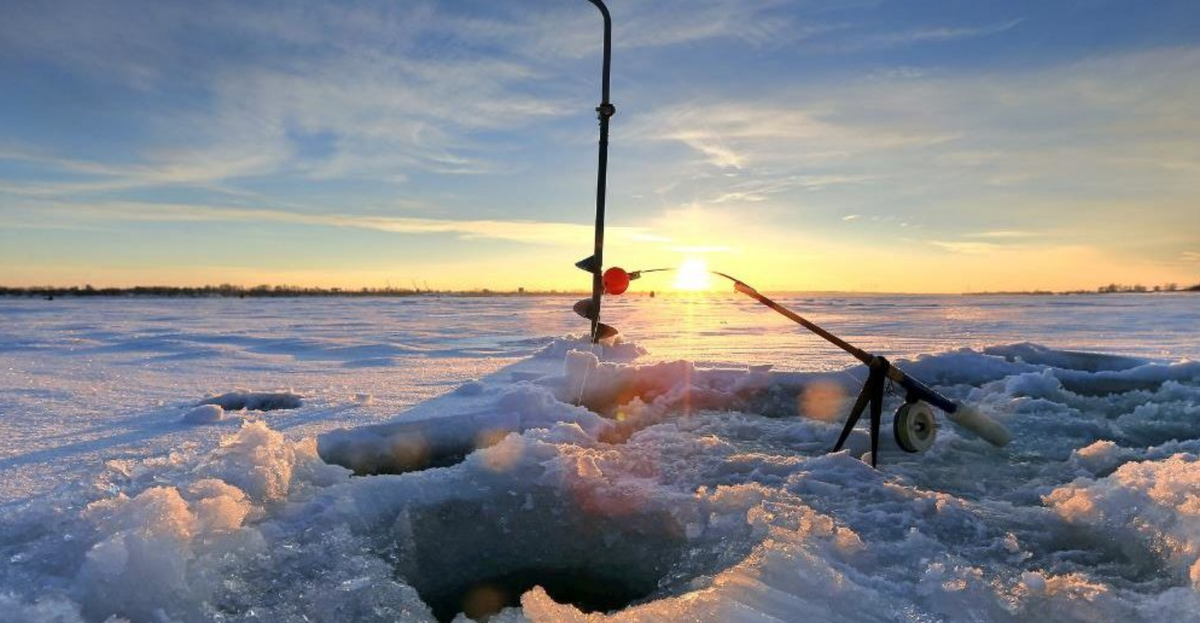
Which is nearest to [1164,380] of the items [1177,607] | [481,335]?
[1177,607]

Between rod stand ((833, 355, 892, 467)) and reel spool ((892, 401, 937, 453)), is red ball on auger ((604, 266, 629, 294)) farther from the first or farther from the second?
reel spool ((892, 401, 937, 453))

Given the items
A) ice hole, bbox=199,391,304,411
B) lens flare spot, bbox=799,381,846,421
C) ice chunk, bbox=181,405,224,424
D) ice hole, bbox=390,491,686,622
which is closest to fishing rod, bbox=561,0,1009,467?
ice hole, bbox=390,491,686,622

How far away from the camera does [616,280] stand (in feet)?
13.5

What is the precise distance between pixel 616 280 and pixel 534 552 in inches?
69.8

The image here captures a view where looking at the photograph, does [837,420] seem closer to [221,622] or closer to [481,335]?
[221,622]

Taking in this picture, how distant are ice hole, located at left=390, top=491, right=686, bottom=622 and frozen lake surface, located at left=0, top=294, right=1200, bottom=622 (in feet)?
0.04

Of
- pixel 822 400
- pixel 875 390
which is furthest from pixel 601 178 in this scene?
pixel 875 390

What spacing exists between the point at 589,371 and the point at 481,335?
8.25 m

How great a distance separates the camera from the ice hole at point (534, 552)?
290 centimetres

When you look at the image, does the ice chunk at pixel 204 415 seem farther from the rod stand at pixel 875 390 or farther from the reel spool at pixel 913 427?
the reel spool at pixel 913 427

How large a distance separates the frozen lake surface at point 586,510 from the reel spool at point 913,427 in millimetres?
272

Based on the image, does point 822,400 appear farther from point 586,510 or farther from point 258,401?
point 258,401

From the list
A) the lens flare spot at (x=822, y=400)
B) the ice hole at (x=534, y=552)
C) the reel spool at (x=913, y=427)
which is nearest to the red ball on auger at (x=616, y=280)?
the ice hole at (x=534, y=552)

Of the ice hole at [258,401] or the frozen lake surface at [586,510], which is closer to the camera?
the frozen lake surface at [586,510]
